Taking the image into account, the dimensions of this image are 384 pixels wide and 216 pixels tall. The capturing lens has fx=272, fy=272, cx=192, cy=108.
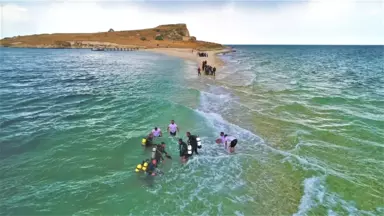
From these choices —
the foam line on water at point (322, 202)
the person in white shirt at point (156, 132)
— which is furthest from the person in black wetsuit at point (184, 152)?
the foam line on water at point (322, 202)

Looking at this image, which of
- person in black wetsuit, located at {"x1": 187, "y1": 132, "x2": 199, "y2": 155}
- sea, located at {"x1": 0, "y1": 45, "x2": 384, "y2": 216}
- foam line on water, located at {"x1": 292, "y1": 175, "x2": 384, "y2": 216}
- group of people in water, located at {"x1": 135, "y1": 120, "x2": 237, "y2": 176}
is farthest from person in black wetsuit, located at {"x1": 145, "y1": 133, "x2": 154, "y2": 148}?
foam line on water, located at {"x1": 292, "y1": 175, "x2": 384, "y2": 216}

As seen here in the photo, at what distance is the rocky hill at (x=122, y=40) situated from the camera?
138m

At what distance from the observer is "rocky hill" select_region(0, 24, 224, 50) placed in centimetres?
13762

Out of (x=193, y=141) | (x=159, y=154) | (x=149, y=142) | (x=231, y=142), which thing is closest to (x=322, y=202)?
(x=231, y=142)

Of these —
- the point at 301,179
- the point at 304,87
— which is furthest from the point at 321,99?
the point at 301,179

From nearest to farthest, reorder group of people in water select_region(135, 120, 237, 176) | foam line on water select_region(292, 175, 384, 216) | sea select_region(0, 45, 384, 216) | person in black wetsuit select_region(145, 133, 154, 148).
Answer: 1. foam line on water select_region(292, 175, 384, 216)
2. sea select_region(0, 45, 384, 216)
3. group of people in water select_region(135, 120, 237, 176)
4. person in black wetsuit select_region(145, 133, 154, 148)

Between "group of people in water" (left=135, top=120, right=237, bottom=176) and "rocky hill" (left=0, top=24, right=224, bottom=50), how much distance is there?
380 feet

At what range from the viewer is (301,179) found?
12.9m

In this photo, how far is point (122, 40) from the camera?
14700 cm

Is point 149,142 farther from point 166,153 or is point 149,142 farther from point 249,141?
point 249,141

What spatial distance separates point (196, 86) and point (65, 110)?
16.8m

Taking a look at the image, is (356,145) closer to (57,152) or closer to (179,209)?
(179,209)

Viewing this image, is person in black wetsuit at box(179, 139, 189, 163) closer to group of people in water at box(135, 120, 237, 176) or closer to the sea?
group of people in water at box(135, 120, 237, 176)

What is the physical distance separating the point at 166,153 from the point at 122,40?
143 metres
